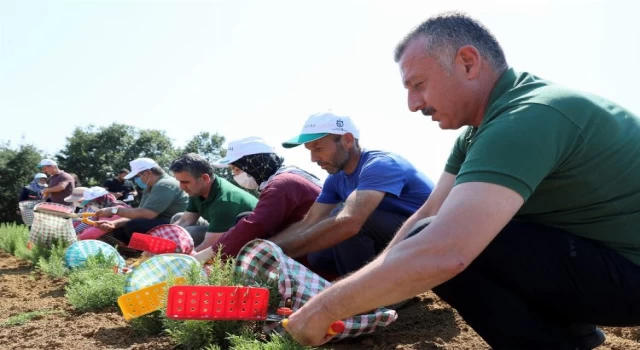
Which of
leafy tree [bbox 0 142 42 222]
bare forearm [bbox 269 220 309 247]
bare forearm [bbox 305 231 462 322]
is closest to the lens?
bare forearm [bbox 305 231 462 322]

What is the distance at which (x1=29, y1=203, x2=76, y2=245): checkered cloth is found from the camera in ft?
18.7

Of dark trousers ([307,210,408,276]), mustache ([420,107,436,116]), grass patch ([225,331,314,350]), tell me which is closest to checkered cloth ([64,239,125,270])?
dark trousers ([307,210,408,276])

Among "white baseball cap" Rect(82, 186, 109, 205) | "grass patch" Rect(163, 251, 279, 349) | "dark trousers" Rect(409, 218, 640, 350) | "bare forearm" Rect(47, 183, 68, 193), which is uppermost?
"dark trousers" Rect(409, 218, 640, 350)

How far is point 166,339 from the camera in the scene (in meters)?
2.63

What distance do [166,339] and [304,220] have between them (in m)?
1.23

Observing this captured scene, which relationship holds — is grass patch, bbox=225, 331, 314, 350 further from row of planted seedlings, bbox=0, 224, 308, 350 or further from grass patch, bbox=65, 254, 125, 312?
grass patch, bbox=65, 254, 125, 312

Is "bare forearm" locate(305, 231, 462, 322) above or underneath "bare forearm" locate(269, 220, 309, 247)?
above

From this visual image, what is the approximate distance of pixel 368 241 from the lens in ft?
10.7

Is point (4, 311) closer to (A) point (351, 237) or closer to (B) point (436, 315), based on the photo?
(A) point (351, 237)

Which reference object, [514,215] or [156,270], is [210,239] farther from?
[514,215]

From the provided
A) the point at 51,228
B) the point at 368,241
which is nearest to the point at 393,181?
the point at 368,241

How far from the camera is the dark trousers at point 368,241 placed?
320cm

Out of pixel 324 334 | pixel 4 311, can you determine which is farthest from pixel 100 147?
pixel 324 334

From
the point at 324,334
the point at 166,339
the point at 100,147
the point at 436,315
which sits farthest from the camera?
the point at 100,147
